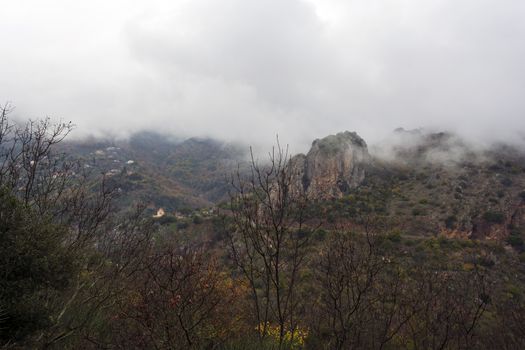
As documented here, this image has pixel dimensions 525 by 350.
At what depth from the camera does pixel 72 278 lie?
11.4 meters

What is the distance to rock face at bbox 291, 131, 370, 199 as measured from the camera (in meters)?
83.1

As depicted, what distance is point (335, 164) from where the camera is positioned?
8594 cm

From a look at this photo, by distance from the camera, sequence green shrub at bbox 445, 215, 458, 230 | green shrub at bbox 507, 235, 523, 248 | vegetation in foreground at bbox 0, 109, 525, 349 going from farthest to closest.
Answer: green shrub at bbox 445, 215, 458, 230 → green shrub at bbox 507, 235, 523, 248 → vegetation in foreground at bbox 0, 109, 525, 349

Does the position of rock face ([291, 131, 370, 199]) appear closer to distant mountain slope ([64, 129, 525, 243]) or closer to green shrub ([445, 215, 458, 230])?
distant mountain slope ([64, 129, 525, 243])

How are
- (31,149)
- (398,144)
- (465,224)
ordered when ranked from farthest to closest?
(398,144) → (465,224) → (31,149)

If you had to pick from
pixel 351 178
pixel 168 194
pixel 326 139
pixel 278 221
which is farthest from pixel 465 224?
pixel 168 194

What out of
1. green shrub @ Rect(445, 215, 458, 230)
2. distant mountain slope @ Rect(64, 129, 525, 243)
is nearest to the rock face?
distant mountain slope @ Rect(64, 129, 525, 243)

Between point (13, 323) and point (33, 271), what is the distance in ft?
4.63

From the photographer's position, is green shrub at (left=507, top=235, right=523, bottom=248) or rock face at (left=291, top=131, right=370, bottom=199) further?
rock face at (left=291, top=131, right=370, bottom=199)

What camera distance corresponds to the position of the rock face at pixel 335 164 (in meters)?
83.1

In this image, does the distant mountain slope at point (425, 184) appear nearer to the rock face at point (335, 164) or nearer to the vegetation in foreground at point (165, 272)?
the rock face at point (335, 164)

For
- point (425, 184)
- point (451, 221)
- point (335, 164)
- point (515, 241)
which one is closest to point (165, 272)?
point (515, 241)

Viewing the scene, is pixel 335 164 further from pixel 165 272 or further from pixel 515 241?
pixel 165 272

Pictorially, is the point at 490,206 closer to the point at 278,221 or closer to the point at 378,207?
the point at 378,207
